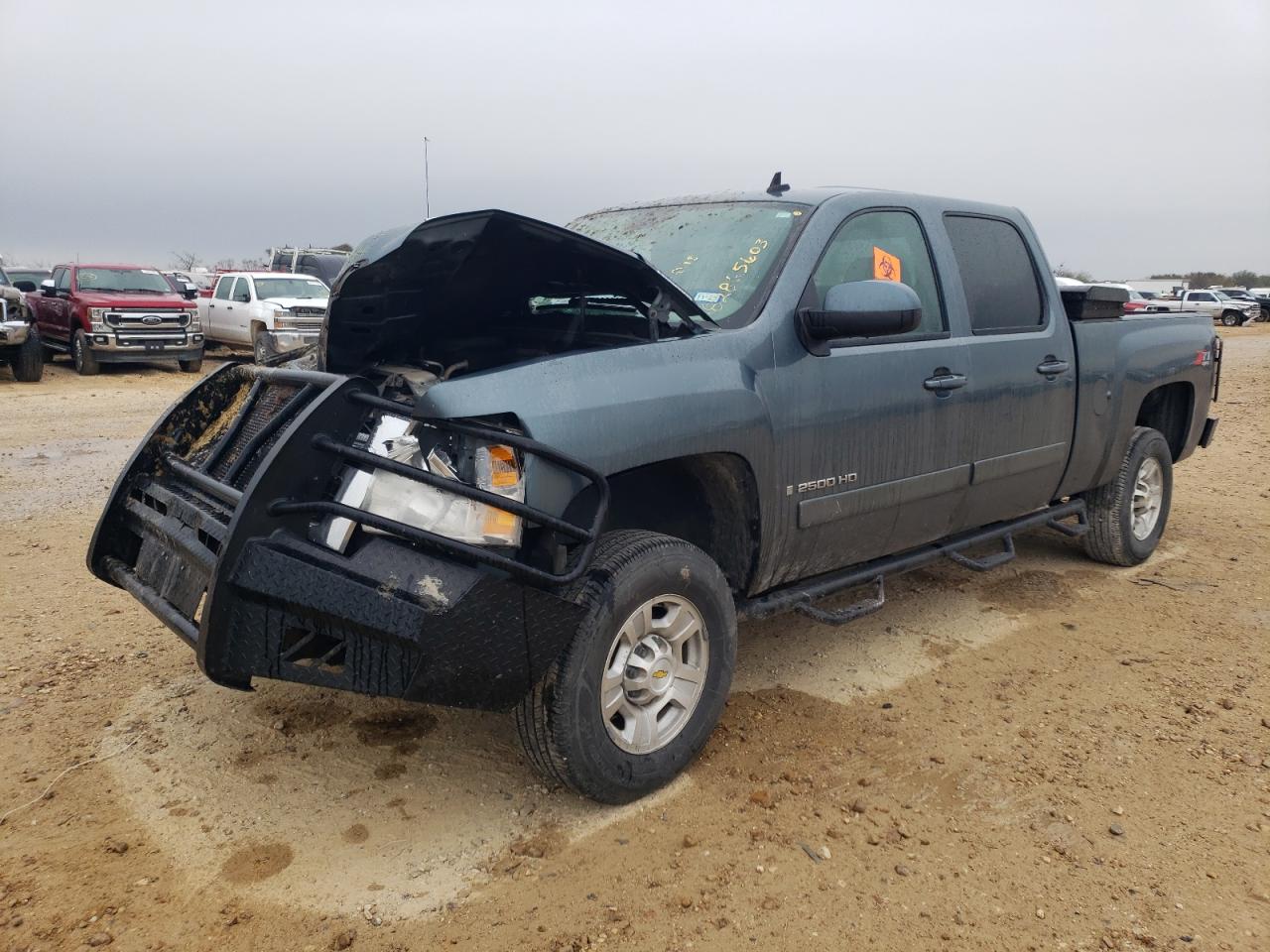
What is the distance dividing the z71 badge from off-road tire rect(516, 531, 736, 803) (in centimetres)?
47

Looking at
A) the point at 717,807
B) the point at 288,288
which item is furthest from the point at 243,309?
the point at 717,807

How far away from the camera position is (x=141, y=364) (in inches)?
735

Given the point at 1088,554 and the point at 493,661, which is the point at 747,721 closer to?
the point at 493,661

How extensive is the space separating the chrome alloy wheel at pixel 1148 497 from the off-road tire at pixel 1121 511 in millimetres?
47

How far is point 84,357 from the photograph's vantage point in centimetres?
1641

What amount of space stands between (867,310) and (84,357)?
16.5 metres

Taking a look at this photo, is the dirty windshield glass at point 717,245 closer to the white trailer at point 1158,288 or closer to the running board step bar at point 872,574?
the running board step bar at point 872,574

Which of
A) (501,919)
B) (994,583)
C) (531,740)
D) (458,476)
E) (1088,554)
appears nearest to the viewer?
(501,919)

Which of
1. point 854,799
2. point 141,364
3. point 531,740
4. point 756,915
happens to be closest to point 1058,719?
point 854,799

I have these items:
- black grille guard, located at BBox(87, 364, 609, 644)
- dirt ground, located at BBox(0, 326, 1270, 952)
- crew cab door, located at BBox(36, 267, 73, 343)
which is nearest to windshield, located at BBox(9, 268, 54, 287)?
crew cab door, located at BBox(36, 267, 73, 343)

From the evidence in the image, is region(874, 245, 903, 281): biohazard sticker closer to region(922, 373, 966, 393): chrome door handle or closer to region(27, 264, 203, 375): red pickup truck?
region(922, 373, 966, 393): chrome door handle

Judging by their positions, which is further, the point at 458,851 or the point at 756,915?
the point at 458,851

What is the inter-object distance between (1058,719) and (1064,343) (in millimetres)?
1903

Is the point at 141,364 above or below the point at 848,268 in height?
below
